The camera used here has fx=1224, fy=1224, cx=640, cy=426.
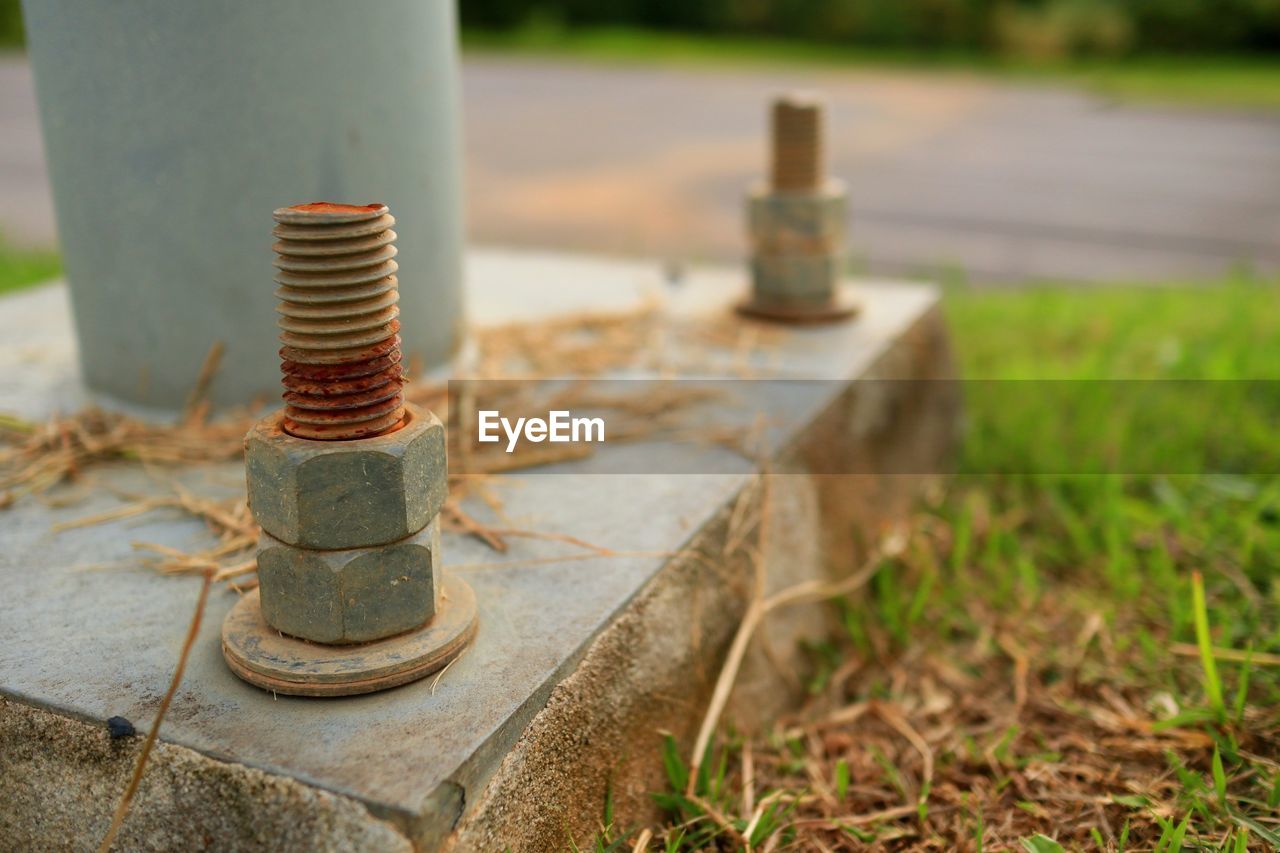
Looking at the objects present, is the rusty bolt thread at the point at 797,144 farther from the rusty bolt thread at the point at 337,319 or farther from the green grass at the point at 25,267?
the green grass at the point at 25,267

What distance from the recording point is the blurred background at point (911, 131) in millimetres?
6352

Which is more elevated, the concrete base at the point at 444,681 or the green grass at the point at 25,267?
the concrete base at the point at 444,681

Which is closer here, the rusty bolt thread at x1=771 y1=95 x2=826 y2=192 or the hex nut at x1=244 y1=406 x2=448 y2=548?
the hex nut at x1=244 y1=406 x2=448 y2=548

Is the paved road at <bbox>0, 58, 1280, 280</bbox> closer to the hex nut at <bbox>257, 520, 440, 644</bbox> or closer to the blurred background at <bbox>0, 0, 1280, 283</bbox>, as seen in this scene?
the blurred background at <bbox>0, 0, 1280, 283</bbox>

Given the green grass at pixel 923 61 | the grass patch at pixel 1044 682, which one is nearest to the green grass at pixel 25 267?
the grass patch at pixel 1044 682

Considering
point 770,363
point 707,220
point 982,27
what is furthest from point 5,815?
point 982,27

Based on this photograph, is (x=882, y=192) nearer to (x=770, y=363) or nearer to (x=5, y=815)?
(x=770, y=363)

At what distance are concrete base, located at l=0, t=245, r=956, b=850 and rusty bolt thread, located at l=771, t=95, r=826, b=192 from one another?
2.31 feet

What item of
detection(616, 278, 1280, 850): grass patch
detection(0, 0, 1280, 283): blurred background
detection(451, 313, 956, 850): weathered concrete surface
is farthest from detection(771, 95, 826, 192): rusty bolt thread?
detection(0, 0, 1280, 283): blurred background

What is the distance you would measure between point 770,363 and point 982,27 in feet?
53.4

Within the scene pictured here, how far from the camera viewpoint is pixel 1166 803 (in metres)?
1.69

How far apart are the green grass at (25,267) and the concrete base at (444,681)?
2169mm

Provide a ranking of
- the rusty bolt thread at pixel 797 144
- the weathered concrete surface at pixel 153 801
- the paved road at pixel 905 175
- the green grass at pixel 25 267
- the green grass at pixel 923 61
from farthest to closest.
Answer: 1. the green grass at pixel 923 61
2. the paved road at pixel 905 175
3. the green grass at pixel 25 267
4. the rusty bolt thread at pixel 797 144
5. the weathered concrete surface at pixel 153 801

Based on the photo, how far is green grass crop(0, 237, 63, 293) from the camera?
430 centimetres
